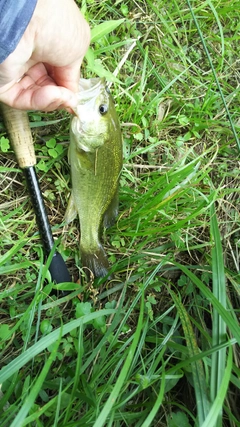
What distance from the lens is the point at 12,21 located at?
153 cm

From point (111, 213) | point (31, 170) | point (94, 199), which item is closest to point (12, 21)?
point (31, 170)

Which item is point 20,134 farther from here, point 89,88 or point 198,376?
point 198,376

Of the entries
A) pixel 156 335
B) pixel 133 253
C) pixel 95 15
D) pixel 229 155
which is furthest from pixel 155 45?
pixel 156 335

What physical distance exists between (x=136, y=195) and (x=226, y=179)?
69cm

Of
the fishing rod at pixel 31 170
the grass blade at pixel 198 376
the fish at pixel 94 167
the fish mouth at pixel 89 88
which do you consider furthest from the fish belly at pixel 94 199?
the grass blade at pixel 198 376

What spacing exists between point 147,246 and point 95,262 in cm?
37

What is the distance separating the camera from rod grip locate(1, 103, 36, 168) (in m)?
2.02

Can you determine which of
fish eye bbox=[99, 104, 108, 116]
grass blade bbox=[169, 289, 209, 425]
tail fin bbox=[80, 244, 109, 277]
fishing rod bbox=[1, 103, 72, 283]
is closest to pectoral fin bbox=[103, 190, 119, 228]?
tail fin bbox=[80, 244, 109, 277]

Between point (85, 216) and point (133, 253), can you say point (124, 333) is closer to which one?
point (133, 253)

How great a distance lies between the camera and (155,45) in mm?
2637

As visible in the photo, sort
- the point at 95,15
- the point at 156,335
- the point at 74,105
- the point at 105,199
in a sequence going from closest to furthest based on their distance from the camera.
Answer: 1. the point at 74,105
2. the point at 156,335
3. the point at 105,199
4. the point at 95,15

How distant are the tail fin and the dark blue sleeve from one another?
1.13m

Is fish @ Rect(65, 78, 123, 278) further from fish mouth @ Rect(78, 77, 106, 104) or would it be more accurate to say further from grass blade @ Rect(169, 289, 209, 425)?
grass blade @ Rect(169, 289, 209, 425)

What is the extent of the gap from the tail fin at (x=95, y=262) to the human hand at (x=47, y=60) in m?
0.81
